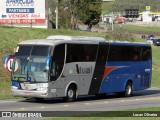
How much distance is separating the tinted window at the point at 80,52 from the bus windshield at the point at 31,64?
145cm

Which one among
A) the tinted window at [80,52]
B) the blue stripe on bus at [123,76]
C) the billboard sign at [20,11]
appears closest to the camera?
the tinted window at [80,52]

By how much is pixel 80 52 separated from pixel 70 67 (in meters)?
1.21

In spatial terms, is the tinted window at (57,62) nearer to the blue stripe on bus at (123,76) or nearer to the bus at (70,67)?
the bus at (70,67)

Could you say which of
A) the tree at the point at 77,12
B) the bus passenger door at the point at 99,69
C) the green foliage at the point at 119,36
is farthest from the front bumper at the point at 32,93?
the tree at the point at 77,12

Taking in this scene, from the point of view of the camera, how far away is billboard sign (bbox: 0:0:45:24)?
55312mm

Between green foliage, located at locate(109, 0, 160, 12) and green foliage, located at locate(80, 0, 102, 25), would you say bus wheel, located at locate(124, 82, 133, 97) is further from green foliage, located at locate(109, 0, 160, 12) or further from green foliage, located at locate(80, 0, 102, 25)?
green foliage, located at locate(109, 0, 160, 12)

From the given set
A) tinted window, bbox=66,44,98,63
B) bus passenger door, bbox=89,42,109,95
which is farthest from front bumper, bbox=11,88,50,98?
bus passenger door, bbox=89,42,109,95

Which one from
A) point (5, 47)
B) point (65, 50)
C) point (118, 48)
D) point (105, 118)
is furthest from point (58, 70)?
point (5, 47)

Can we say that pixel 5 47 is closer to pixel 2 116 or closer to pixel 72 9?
pixel 2 116

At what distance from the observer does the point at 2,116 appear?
19188mm

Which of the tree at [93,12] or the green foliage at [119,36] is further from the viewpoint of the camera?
the tree at [93,12]

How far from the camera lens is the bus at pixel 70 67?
25688 mm

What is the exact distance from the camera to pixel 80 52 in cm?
2767

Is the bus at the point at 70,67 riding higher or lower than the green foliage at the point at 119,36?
higher
